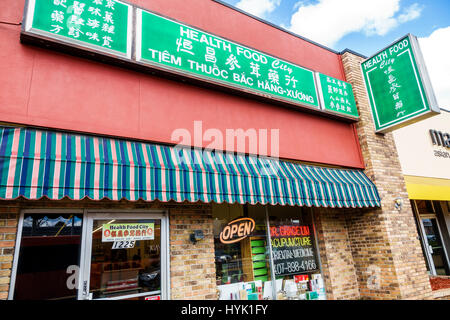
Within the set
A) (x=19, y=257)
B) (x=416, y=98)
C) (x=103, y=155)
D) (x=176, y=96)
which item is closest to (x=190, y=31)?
(x=176, y=96)

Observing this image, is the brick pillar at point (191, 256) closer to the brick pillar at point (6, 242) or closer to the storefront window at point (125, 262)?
the storefront window at point (125, 262)

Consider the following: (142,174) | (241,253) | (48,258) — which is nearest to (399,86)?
(241,253)

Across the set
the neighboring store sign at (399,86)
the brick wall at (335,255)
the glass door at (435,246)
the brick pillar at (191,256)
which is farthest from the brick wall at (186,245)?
the glass door at (435,246)

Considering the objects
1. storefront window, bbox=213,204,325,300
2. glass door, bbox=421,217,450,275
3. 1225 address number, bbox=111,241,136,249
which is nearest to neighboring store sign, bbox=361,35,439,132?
storefront window, bbox=213,204,325,300

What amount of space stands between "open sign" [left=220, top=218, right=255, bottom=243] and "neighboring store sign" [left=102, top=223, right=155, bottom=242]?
146 cm

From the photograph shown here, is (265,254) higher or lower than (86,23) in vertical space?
lower

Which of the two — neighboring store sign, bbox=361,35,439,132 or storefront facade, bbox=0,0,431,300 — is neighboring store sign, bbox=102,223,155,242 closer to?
storefront facade, bbox=0,0,431,300

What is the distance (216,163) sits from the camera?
16.9 ft

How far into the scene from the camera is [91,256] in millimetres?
4227

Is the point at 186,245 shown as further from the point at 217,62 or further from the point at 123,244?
the point at 217,62

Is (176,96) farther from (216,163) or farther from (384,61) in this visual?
(384,61)

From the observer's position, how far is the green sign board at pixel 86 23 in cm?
429

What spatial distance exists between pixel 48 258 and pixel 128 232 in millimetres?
1110

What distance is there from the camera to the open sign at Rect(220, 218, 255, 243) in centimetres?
563
